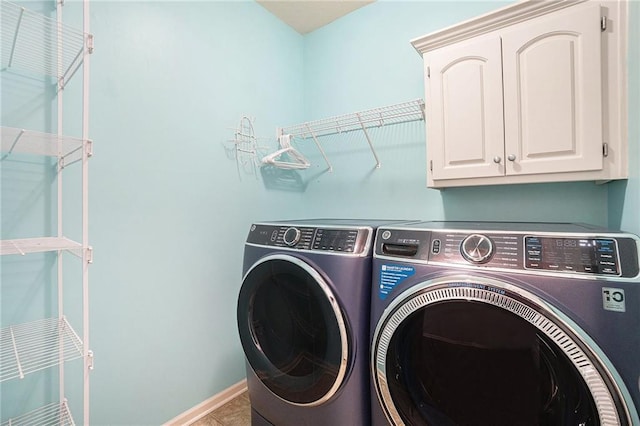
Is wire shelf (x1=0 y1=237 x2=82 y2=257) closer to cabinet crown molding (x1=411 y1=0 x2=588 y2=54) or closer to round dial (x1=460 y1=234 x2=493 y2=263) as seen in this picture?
round dial (x1=460 y1=234 x2=493 y2=263)

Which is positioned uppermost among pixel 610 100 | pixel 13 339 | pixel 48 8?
pixel 48 8

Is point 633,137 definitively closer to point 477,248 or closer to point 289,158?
point 477,248

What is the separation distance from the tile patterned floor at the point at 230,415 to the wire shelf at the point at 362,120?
5.94ft

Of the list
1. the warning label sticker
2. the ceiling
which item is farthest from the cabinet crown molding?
the warning label sticker

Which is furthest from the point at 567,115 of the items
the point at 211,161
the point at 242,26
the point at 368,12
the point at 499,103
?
the point at 242,26

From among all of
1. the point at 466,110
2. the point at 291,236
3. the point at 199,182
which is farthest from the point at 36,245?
the point at 466,110

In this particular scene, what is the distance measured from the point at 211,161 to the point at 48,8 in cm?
88

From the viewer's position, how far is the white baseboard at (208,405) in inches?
62.1

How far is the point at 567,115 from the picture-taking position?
1.20 metres

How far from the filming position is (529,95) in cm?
128

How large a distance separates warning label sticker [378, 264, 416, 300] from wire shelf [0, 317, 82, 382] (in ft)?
3.43

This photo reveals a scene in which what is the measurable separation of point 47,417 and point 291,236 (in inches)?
45.6

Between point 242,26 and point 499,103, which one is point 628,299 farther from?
point 242,26

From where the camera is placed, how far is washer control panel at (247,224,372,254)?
1.17 metres
